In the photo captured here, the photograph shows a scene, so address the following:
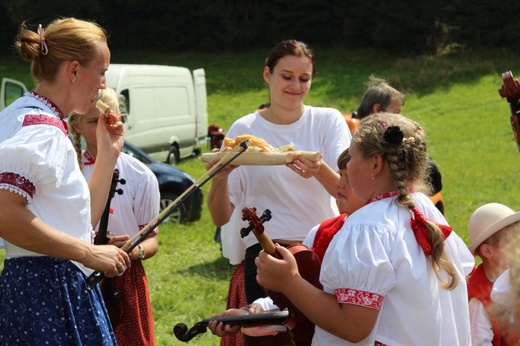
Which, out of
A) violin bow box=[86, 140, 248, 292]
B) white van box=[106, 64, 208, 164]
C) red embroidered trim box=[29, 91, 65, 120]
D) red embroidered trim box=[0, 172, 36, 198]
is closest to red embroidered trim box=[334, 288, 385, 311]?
violin bow box=[86, 140, 248, 292]

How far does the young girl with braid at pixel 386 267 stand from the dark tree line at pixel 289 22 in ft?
115

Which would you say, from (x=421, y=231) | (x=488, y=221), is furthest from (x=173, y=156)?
(x=421, y=231)

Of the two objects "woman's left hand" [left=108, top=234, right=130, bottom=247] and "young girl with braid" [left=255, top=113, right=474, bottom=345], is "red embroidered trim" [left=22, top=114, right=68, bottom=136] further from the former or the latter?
"woman's left hand" [left=108, top=234, right=130, bottom=247]

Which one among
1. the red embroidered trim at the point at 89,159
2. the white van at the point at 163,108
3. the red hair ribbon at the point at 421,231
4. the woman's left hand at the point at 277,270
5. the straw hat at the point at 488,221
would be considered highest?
the red hair ribbon at the point at 421,231

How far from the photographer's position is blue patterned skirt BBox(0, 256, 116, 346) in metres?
3.04

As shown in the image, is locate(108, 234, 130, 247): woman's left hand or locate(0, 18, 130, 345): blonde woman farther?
locate(108, 234, 130, 247): woman's left hand

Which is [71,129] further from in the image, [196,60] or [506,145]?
[196,60]

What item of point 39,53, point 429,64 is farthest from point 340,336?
point 429,64

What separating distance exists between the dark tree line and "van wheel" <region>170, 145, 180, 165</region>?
20556mm

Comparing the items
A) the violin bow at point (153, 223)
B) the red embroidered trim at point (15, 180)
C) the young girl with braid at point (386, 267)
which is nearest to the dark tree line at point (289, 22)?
the violin bow at point (153, 223)

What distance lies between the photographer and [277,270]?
9.52 ft

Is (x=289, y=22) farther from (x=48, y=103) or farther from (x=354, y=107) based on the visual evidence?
(x=48, y=103)

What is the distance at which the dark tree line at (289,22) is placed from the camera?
125 feet

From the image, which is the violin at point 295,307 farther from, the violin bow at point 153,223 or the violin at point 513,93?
the violin at point 513,93
